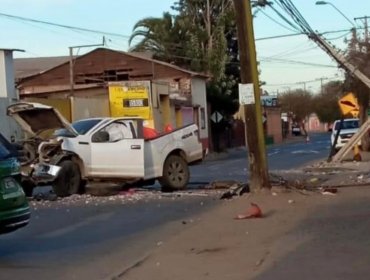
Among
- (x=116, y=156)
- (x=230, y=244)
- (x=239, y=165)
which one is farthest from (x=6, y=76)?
(x=230, y=244)

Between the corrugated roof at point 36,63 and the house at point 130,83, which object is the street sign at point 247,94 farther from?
the corrugated roof at point 36,63

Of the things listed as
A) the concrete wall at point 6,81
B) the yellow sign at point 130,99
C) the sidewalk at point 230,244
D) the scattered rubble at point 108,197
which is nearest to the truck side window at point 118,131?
the scattered rubble at point 108,197

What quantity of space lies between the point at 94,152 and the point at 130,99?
2715 centimetres

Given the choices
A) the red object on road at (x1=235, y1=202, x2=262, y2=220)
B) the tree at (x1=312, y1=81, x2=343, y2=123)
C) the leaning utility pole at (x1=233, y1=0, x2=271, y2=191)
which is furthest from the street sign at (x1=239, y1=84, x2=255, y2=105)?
the tree at (x1=312, y1=81, x2=343, y2=123)

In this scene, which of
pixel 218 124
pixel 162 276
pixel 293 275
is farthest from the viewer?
pixel 218 124

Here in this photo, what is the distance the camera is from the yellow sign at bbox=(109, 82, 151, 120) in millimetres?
46344

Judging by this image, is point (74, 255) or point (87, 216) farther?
point (87, 216)

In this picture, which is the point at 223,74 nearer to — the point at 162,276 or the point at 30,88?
the point at 30,88

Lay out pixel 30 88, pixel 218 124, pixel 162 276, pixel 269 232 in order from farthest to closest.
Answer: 1. pixel 218 124
2. pixel 30 88
3. pixel 269 232
4. pixel 162 276

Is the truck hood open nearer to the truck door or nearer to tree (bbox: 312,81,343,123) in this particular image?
the truck door

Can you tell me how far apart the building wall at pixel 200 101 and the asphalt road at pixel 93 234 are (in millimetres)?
37906

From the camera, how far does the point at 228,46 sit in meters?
61.6

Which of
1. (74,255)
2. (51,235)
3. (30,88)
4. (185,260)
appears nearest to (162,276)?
(185,260)

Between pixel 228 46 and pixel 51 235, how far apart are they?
161ft
